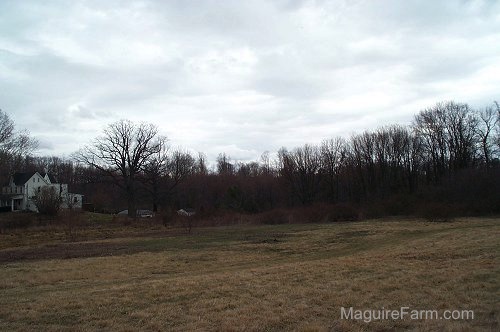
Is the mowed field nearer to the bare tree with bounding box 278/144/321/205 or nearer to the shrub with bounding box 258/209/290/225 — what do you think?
the shrub with bounding box 258/209/290/225

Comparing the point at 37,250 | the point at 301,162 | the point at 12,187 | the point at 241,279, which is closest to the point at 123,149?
the point at 12,187

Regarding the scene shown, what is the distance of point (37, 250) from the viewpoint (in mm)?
25984

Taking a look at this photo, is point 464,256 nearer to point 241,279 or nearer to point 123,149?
point 241,279

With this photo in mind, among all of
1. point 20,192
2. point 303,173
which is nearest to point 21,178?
point 20,192

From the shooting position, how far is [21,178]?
7875 cm

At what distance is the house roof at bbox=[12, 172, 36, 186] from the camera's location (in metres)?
77.9

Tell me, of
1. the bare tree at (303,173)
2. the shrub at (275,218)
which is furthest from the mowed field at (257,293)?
the bare tree at (303,173)

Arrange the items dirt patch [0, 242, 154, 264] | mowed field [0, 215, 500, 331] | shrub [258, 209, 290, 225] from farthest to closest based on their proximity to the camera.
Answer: shrub [258, 209, 290, 225] < dirt patch [0, 242, 154, 264] < mowed field [0, 215, 500, 331]

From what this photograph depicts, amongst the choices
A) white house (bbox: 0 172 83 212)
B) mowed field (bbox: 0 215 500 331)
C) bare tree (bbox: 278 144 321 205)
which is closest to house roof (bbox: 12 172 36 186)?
white house (bbox: 0 172 83 212)

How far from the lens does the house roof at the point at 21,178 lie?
256 feet

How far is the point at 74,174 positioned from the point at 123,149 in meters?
50.8

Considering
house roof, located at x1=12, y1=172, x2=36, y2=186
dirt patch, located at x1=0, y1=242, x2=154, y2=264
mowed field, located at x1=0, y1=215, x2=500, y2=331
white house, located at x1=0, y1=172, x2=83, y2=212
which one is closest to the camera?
mowed field, located at x1=0, y1=215, x2=500, y2=331

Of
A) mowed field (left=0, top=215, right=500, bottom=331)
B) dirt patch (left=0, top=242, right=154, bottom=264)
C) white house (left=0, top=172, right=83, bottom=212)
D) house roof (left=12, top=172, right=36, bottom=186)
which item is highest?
house roof (left=12, top=172, right=36, bottom=186)

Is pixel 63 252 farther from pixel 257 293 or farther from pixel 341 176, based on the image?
pixel 341 176
